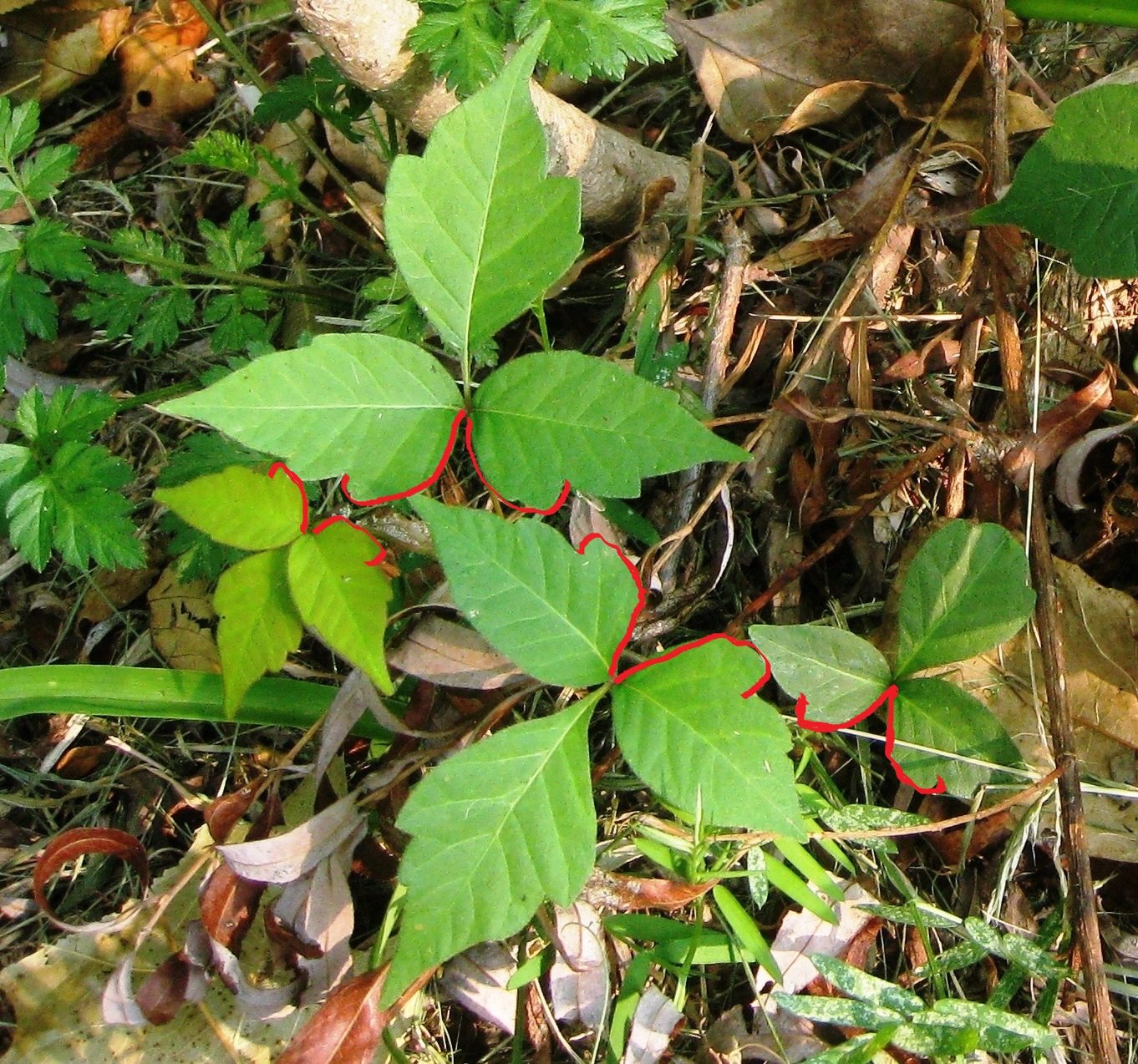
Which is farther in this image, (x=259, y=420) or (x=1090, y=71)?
(x=1090, y=71)

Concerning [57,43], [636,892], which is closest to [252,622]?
[636,892]

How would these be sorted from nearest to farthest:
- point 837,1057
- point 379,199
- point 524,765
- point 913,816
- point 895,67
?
point 524,765
point 837,1057
point 913,816
point 895,67
point 379,199

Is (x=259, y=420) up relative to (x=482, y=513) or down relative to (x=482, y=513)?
up

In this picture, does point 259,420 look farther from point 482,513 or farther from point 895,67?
point 895,67

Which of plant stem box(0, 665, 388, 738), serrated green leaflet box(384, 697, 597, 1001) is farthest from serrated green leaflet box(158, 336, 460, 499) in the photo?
plant stem box(0, 665, 388, 738)

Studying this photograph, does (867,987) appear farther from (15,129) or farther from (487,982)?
(15,129)

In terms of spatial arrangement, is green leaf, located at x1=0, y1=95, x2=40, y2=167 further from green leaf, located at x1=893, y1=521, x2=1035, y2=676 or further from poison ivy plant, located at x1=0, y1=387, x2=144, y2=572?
green leaf, located at x1=893, y1=521, x2=1035, y2=676

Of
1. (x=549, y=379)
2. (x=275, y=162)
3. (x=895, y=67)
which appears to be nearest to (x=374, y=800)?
(x=549, y=379)
